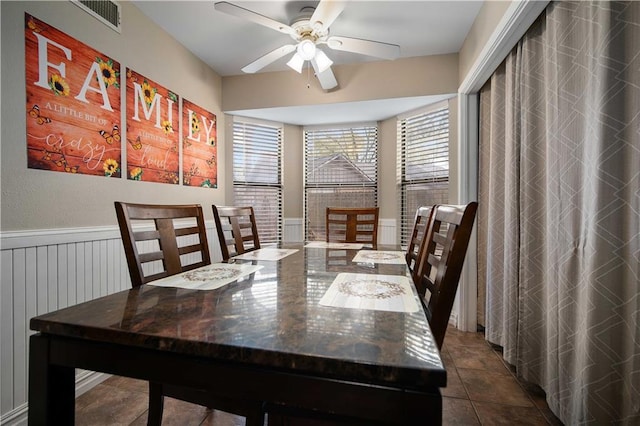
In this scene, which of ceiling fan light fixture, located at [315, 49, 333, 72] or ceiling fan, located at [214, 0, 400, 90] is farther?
ceiling fan light fixture, located at [315, 49, 333, 72]

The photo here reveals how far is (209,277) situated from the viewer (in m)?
1.12

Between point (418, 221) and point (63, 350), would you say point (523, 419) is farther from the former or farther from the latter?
point (63, 350)

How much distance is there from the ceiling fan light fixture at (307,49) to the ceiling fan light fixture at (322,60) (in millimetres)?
79

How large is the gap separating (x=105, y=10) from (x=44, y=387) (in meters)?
2.25

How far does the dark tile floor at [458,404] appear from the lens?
153cm

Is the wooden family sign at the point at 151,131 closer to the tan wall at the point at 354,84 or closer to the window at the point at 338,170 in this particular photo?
the tan wall at the point at 354,84

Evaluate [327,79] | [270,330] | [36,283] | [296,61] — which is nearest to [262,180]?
[327,79]

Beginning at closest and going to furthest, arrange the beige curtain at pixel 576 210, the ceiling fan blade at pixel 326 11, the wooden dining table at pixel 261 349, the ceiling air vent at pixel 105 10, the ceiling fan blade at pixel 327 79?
the wooden dining table at pixel 261 349, the beige curtain at pixel 576 210, the ceiling fan blade at pixel 326 11, the ceiling air vent at pixel 105 10, the ceiling fan blade at pixel 327 79

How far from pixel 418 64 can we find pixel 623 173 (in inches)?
83.9

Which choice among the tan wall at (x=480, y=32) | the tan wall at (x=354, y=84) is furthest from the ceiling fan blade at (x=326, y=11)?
the tan wall at (x=354, y=84)

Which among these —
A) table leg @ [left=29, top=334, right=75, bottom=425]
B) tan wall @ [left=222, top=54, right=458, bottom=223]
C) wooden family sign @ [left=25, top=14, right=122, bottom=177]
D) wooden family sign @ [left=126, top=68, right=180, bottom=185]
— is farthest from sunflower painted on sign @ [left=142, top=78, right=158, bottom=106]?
table leg @ [left=29, top=334, right=75, bottom=425]

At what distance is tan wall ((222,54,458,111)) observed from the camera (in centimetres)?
278

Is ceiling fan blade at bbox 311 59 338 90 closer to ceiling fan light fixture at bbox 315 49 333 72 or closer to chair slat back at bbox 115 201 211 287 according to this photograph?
ceiling fan light fixture at bbox 315 49 333 72

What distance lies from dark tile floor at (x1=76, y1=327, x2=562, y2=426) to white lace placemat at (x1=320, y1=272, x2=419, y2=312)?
3.23 ft
